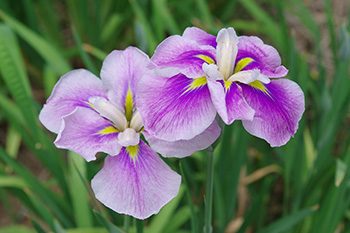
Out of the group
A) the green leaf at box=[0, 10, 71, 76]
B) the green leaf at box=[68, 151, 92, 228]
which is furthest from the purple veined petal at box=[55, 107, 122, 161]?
the green leaf at box=[0, 10, 71, 76]

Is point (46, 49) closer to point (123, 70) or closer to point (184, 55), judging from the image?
point (123, 70)

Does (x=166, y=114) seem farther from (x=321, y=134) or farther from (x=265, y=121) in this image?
(x=321, y=134)

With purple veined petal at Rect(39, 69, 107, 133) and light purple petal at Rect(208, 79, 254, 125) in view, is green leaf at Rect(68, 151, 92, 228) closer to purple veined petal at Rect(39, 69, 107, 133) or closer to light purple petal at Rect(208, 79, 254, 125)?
purple veined petal at Rect(39, 69, 107, 133)

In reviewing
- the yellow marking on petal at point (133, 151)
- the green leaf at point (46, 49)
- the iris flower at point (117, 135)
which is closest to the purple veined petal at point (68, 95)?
the iris flower at point (117, 135)

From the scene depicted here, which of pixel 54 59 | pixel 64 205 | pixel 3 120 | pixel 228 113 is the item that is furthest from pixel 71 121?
pixel 3 120

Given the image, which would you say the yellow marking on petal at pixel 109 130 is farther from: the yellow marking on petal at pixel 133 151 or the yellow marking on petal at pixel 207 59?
the yellow marking on petal at pixel 207 59

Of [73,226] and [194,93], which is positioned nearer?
[194,93]

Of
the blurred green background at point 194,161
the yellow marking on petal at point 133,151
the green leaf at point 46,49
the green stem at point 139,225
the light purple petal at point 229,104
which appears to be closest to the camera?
the light purple petal at point 229,104
